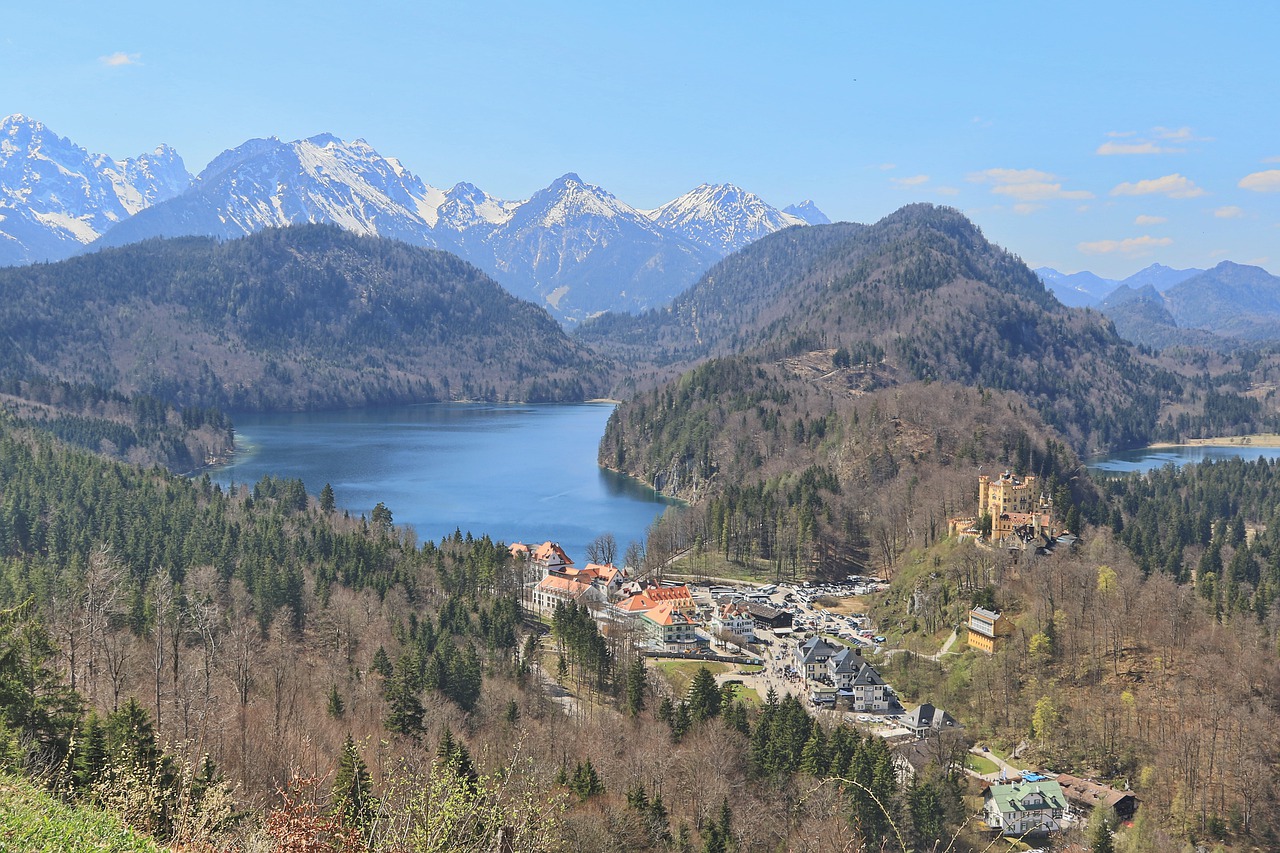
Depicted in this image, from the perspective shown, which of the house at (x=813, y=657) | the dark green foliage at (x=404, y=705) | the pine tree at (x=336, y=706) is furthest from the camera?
the house at (x=813, y=657)

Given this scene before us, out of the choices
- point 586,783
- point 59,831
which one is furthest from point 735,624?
point 59,831

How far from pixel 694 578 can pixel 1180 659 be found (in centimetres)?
3841

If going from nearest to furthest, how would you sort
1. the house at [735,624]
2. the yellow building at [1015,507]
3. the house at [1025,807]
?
the house at [1025,807]
the house at [735,624]
the yellow building at [1015,507]

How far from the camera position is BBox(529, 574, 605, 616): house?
71.0m

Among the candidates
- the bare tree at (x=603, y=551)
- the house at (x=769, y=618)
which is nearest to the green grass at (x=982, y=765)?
the house at (x=769, y=618)

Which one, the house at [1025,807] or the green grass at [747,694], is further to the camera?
the green grass at [747,694]

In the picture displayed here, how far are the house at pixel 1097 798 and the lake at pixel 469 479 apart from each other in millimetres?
48985

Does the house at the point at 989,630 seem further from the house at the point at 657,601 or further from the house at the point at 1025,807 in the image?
the house at the point at 657,601

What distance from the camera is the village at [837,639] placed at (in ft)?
144

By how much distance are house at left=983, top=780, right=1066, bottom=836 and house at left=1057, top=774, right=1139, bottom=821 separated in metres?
0.80

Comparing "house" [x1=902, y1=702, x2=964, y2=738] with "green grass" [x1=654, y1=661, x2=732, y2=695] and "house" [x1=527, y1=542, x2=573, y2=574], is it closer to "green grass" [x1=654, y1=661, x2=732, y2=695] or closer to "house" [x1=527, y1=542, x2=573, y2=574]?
"green grass" [x1=654, y1=661, x2=732, y2=695]

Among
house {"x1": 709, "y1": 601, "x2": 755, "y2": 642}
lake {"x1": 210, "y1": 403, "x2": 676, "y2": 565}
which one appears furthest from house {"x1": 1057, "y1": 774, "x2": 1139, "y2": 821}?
lake {"x1": 210, "y1": 403, "x2": 676, "y2": 565}

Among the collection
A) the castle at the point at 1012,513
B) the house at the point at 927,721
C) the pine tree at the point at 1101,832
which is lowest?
the pine tree at the point at 1101,832

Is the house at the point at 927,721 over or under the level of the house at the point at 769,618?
under
